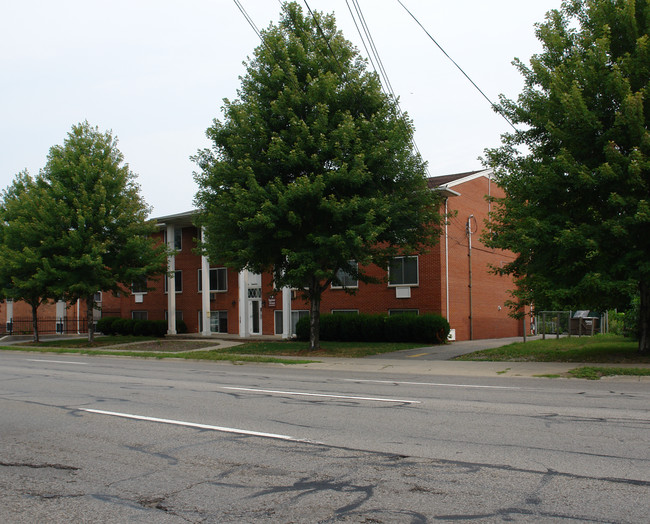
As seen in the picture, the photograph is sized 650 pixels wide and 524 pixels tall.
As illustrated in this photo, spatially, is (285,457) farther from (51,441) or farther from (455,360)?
(455,360)

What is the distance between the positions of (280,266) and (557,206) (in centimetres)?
1059

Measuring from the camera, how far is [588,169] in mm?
15422

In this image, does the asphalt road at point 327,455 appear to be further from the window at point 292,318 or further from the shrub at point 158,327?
the shrub at point 158,327

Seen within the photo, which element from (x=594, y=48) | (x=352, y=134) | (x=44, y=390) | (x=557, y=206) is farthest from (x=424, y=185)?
(x=44, y=390)

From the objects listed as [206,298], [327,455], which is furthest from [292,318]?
[327,455]

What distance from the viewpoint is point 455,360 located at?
62.4ft

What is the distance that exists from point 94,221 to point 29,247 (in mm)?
3640

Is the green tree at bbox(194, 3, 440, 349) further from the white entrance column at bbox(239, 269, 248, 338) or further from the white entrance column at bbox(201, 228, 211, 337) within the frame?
the white entrance column at bbox(201, 228, 211, 337)

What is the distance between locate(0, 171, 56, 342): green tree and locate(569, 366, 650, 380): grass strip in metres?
23.8

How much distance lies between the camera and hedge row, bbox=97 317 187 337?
3809 cm

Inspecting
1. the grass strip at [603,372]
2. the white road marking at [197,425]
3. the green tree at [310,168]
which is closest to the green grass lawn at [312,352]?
the green tree at [310,168]

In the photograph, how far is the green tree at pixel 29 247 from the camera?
29000 millimetres

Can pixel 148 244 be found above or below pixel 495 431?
above

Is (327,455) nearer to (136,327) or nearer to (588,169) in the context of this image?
(588,169)
